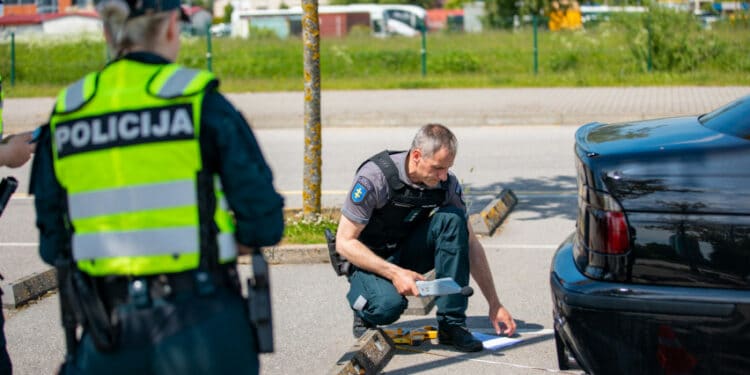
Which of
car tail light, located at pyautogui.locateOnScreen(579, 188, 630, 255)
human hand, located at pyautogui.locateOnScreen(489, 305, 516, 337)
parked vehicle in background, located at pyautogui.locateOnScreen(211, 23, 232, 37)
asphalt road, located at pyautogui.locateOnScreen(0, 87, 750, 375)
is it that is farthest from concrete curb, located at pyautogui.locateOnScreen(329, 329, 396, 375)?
parked vehicle in background, located at pyautogui.locateOnScreen(211, 23, 232, 37)

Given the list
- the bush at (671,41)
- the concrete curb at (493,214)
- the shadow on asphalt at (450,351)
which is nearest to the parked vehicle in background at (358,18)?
the bush at (671,41)

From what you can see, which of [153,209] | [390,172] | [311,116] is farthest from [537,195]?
[153,209]

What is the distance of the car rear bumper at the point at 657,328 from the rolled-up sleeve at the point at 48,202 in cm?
201

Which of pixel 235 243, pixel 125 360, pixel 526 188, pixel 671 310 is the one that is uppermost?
pixel 235 243

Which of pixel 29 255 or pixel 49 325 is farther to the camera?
pixel 29 255

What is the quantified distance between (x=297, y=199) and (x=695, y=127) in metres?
5.47

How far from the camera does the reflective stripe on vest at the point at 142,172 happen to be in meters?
2.51

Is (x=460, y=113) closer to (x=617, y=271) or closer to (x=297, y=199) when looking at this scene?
(x=297, y=199)

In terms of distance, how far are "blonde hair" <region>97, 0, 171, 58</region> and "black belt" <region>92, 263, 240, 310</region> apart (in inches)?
23.8

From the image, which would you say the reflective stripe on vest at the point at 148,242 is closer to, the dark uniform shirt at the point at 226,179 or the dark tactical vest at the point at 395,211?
the dark uniform shirt at the point at 226,179

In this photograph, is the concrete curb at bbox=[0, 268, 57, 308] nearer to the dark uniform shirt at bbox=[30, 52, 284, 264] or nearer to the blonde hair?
the dark uniform shirt at bbox=[30, 52, 284, 264]

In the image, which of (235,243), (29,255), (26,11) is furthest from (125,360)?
(26,11)

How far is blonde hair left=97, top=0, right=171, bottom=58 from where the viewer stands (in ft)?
8.57

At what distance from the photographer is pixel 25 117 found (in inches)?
616
